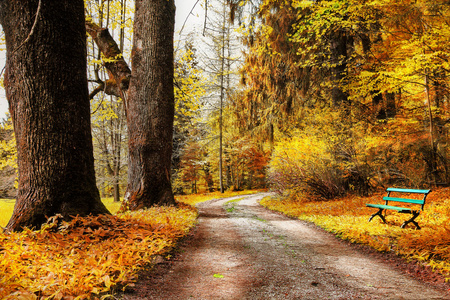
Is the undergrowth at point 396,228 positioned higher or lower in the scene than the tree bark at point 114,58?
lower

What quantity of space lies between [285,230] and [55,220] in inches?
183

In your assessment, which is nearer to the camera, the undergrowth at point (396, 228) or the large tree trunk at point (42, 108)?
the large tree trunk at point (42, 108)

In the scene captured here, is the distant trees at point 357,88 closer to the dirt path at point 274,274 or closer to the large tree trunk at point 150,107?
the large tree trunk at point 150,107

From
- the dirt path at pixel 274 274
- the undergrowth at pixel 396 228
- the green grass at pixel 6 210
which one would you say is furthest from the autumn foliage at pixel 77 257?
the green grass at pixel 6 210

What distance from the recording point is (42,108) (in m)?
3.49

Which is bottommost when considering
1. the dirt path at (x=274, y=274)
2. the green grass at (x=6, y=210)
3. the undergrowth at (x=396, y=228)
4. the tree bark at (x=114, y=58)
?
the green grass at (x=6, y=210)

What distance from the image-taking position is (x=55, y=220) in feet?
11.0

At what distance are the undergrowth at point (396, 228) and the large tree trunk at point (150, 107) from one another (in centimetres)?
453

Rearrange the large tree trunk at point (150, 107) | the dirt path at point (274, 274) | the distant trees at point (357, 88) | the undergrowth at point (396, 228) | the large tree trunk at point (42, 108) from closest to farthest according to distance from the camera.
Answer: the dirt path at point (274, 274)
the large tree trunk at point (42, 108)
the undergrowth at point (396, 228)
the large tree trunk at point (150, 107)
the distant trees at point (357, 88)

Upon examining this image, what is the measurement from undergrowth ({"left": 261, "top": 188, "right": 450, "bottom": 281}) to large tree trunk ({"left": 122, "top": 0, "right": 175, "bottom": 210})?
14.8ft

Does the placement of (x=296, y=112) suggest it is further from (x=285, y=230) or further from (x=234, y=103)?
(x=285, y=230)

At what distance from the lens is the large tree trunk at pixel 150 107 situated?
6926 millimetres

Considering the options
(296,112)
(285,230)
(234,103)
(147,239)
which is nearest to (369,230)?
(285,230)

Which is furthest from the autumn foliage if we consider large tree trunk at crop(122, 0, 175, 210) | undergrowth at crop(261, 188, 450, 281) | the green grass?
the green grass
